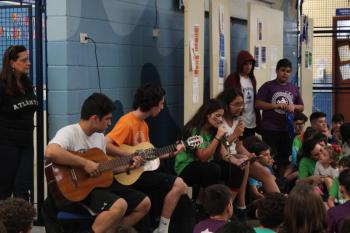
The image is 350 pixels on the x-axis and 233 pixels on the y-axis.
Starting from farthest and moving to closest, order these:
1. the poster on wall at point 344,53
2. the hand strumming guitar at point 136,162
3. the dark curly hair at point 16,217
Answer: the poster on wall at point 344,53 → the hand strumming guitar at point 136,162 → the dark curly hair at point 16,217

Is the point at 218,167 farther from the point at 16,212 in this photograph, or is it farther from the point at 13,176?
the point at 16,212

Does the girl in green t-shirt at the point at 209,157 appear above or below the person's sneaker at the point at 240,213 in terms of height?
above

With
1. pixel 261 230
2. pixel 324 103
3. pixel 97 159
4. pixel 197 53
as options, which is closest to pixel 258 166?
pixel 197 53

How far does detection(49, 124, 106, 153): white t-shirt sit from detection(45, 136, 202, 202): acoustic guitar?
67 mm

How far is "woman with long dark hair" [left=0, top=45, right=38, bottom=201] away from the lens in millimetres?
5379

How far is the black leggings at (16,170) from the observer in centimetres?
546

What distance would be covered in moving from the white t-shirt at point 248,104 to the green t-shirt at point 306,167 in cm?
101

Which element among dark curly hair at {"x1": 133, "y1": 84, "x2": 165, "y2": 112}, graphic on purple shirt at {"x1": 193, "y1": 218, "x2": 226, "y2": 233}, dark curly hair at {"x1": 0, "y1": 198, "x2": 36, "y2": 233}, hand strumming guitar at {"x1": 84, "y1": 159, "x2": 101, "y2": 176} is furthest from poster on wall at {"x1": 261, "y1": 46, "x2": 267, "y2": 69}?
dark curly hair at {"x1": 0, "y1": 198, "x2": 36, "y2": 233}

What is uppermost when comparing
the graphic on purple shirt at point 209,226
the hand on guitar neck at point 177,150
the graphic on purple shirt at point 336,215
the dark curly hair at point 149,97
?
the dark curly hair at point 149,97

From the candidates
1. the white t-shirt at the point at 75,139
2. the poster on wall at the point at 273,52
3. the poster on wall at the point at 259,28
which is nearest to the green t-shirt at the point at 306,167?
the poster on wall at the point at 259,28

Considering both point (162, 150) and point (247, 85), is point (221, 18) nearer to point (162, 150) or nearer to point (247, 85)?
point (247, 85)

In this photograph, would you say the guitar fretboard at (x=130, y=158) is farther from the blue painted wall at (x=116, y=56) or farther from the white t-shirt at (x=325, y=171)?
the white t-shirt at (x=325, y=171)

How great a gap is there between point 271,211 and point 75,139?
1.60 m

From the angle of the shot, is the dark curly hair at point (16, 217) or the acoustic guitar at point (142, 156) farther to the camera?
the acoustic guitar at point (142, 156)
